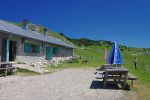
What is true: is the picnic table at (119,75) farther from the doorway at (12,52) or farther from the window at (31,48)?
the window at (31,48)

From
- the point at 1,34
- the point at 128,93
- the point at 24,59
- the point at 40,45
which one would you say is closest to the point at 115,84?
the point at 128,93

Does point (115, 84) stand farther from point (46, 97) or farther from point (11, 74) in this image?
point (11, 74)

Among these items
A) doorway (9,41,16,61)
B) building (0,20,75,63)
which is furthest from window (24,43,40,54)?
doorway (9,41,16,61)

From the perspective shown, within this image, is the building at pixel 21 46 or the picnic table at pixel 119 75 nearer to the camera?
the picnic table at pixel 119 75

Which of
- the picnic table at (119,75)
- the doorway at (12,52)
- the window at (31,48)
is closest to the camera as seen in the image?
the picnic table at (119,75)

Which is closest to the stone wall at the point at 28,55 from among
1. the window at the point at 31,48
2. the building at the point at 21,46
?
the building at the point at 21,46

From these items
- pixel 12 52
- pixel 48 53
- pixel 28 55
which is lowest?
pixel 28 55

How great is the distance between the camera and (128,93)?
10.5 m

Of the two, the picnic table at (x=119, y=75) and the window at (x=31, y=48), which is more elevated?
the window at (x=31, y=48)

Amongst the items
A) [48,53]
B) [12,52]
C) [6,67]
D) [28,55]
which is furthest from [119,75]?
[48,53]

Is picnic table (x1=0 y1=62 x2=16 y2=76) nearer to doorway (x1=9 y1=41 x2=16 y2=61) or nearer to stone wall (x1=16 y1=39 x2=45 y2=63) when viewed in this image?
doorway (x1=9 y1=41 x2=16 y2=61)

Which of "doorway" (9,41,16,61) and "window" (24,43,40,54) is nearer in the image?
"doorway" (9,41,16,61)

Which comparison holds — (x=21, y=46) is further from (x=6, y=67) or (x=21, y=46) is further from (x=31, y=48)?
(x=6, y=67)

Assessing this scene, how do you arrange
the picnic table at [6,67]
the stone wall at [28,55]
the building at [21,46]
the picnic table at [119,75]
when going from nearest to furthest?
the picnic table at [119,75]
the picnic table at [6,67]
the building at [21,46]
the stone wall at [28,55]
